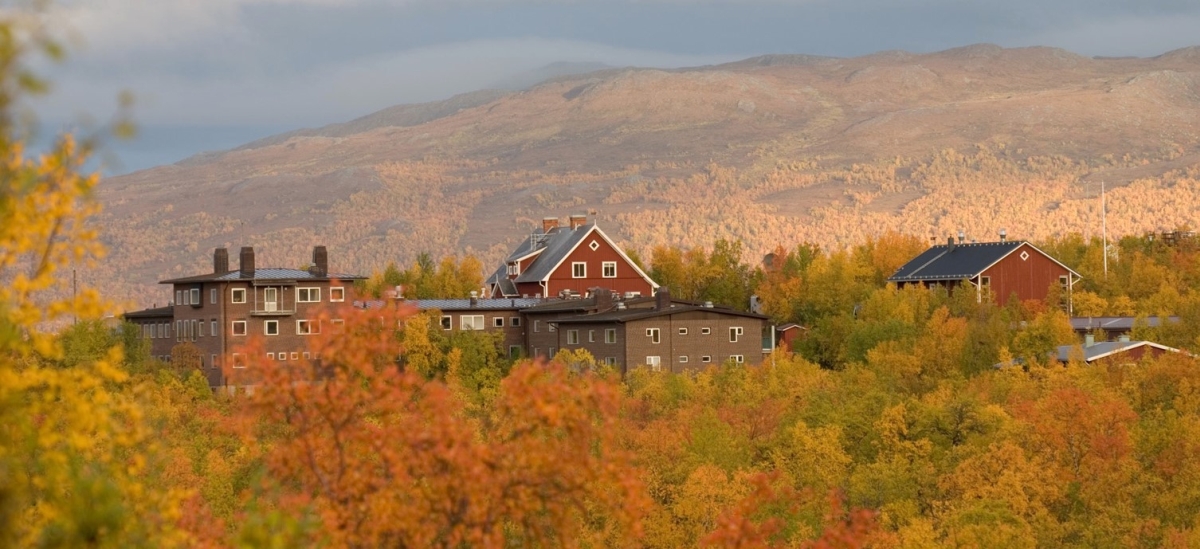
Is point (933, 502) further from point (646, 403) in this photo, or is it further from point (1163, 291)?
point (1163, 291)

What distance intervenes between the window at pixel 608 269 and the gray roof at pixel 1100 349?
109ft

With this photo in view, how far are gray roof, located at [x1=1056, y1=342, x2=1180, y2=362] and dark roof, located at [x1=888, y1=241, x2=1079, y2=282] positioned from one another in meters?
23.2

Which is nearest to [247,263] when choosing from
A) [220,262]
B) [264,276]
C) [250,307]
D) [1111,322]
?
[264,276]

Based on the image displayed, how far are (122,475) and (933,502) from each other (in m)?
50.9

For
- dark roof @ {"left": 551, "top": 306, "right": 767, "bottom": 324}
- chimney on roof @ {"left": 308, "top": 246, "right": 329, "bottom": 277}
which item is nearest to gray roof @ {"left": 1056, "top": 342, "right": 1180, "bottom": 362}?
dark roof @ {"left": 551, "top": 306, "right": 767, "bottom": 324}

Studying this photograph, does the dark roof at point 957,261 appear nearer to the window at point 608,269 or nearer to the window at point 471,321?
the window at point 608,269

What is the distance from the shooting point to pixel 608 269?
121562mm

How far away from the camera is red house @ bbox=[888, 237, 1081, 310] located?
11950 centimetres

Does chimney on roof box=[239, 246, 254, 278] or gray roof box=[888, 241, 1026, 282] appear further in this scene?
gray roof box=[888, 241, 1026, 282]

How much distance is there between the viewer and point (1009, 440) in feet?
235

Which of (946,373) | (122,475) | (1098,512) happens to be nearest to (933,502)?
(1098,512)

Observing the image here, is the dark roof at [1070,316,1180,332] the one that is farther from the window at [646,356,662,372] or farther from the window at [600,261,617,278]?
the window at [600,261,617,278]

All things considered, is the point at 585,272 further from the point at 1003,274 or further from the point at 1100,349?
the point at 1100,349

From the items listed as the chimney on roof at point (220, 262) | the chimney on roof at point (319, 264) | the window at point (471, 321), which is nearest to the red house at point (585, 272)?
the window at point (471, 321)
